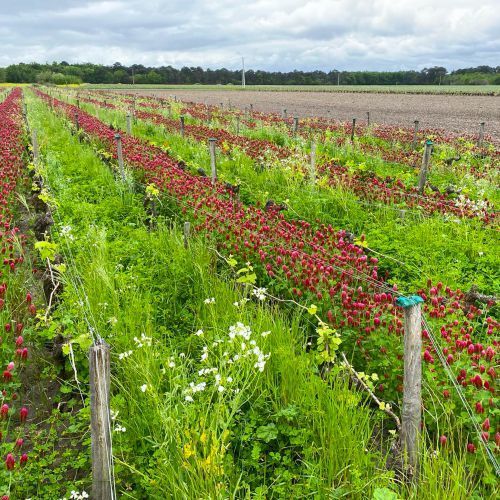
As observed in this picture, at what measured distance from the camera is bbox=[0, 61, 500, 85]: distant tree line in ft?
348

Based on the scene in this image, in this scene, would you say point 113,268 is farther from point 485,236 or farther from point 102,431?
point 485,236

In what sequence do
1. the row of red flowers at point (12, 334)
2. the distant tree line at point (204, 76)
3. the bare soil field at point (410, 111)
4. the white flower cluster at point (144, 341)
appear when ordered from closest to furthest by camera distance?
the row of red flowers at point (12, 334), the white flower cluster at point (144, 341), the bare soil field at point (410, 111), the distant tree line at point (204, 76)

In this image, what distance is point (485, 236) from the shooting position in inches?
271

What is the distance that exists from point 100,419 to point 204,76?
→ 472ft

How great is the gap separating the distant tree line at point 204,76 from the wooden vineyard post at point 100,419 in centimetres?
10954

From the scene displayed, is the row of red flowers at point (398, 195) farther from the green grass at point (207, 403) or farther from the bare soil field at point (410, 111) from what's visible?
the bare soil field at point (410, 111)

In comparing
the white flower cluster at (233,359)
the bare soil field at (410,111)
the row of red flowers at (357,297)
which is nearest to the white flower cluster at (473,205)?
the row of red flowers at (357,297)

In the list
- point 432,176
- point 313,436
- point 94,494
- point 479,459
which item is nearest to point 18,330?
point 94,494

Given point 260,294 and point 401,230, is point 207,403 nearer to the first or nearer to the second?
point 260,294

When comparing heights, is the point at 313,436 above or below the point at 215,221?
below

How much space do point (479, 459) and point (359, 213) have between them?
18.0 ft

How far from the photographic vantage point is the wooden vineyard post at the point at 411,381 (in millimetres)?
2615

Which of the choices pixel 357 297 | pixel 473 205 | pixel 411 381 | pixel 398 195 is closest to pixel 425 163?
pixel 398 195

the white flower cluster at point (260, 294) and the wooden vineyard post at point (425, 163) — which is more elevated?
the wooden vineyard post at point (425, 163)
